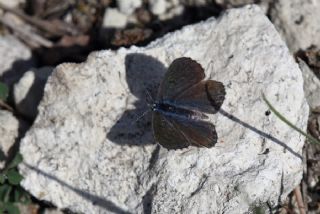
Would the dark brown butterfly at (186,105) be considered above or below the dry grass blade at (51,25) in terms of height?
below

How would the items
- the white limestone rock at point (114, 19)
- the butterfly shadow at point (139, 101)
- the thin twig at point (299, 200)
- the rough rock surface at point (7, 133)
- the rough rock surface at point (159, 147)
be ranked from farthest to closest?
the white limestone rock at point (114, 19) → the rough rock surface at point (7, 133) → the butterfly shadow at point (139, 101) → the thin twig at point (299, 200) → the rough rock surface at point (159, 147)

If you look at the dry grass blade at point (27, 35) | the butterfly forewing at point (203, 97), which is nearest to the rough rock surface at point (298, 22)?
the butterfly forewing at point (203, 97)

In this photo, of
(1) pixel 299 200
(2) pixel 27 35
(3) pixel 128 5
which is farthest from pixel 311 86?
(2) pixel 27 35

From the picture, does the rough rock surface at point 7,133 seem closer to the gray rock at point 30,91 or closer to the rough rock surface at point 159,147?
the gray rock at point 30,91

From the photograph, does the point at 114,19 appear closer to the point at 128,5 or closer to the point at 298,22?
the point at 128,5

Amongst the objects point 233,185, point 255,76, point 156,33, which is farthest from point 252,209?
point 156,33

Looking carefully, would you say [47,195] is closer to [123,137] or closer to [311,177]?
[123,137]

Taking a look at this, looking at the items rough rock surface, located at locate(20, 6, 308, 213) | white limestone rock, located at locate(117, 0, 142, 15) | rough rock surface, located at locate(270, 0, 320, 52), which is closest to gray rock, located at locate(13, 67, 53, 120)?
rough rock surface, located at locate(20, 6, 308, 213)
